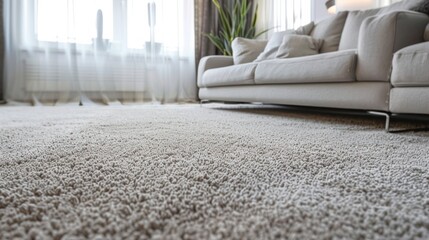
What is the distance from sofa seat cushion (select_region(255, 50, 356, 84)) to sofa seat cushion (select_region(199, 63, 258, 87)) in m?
0.08

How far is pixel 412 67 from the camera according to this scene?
952mm

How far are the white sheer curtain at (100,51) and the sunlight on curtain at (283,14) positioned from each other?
0.88m

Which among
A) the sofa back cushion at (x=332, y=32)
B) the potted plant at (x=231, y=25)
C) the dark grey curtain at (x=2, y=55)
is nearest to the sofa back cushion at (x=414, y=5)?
the sofa back cushion at (x=332, y=32)

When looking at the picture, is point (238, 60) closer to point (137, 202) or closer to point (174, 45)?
point (174, 45)

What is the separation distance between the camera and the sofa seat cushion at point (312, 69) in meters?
1.18

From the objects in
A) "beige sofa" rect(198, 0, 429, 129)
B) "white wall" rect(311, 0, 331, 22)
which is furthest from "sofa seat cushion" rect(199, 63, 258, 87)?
"white wall" rect(311, 0, 331, 22)

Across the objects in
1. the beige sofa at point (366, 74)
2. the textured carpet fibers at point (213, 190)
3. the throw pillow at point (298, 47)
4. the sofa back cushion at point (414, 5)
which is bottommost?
the textured carpet fibers at point (213, 190)

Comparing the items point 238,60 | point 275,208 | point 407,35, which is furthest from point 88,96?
point 275,208

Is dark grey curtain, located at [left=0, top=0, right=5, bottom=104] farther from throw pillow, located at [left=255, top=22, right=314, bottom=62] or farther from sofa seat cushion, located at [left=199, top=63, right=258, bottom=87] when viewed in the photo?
throw pillow, located at [left=255, top=22, right=314, bottom=62]

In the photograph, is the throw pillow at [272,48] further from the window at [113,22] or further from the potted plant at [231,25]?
the window at [113,22]

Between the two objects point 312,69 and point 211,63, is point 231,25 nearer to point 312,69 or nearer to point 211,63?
point 211,63

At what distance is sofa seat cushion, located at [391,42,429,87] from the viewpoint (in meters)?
0.92

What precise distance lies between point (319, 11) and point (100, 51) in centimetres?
221

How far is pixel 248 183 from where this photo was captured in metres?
0.44
